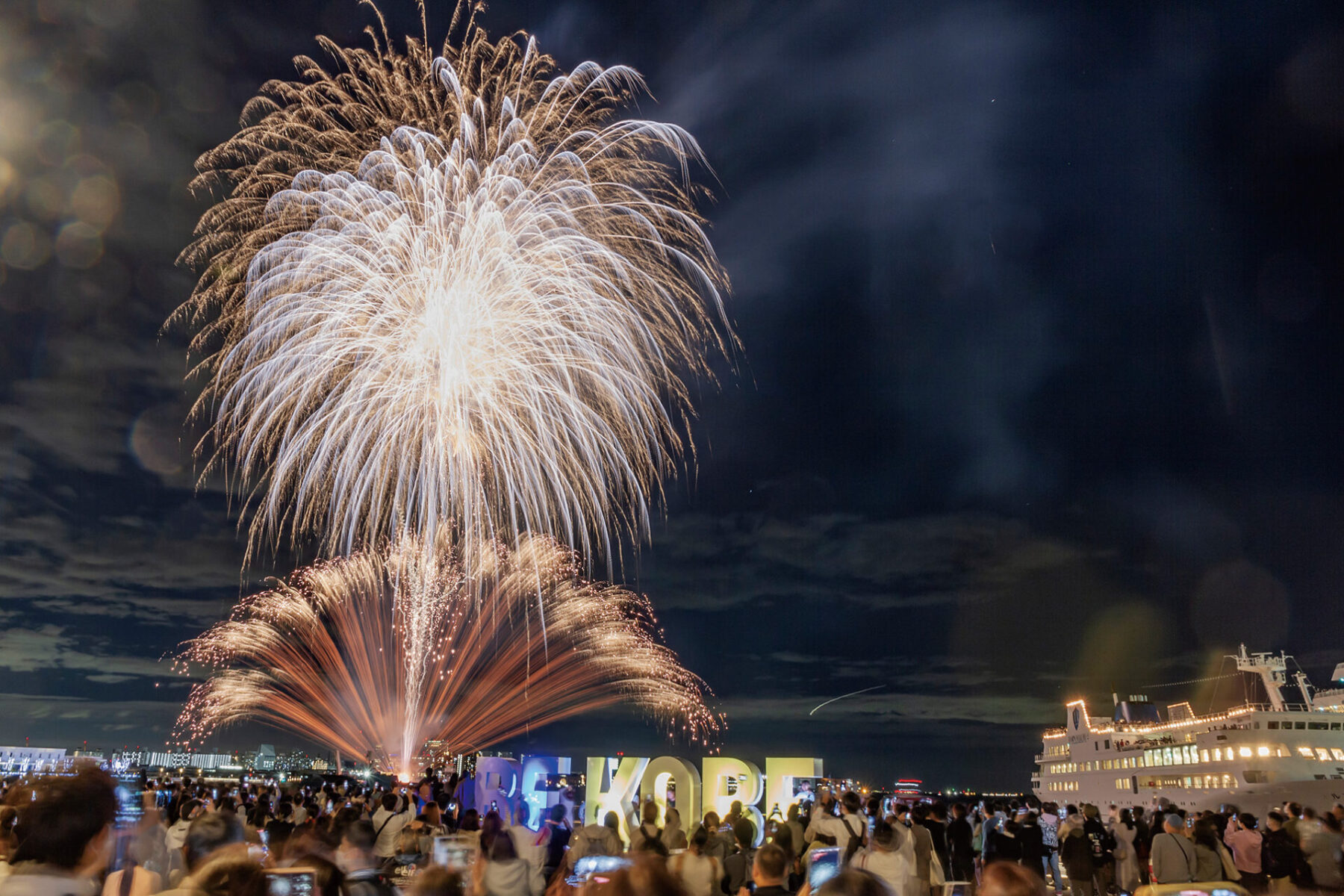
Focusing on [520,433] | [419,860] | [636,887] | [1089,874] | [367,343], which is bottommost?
[1089,874]

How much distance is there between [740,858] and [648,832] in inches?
49.5

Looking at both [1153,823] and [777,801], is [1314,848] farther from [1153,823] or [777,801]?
[777,801]

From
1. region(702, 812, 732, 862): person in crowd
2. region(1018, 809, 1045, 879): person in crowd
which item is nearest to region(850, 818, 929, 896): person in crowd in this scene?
region(702, 812, 732, 862): person in crowd

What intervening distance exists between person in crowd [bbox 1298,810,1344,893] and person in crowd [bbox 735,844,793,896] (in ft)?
29.7

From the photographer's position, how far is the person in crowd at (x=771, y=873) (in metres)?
6.08

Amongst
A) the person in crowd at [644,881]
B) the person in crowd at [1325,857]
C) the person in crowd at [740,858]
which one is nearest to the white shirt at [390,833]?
the person in crowd at [740,858]

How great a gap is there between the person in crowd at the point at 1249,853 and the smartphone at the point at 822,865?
872 cm

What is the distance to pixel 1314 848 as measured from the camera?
11.3 meters

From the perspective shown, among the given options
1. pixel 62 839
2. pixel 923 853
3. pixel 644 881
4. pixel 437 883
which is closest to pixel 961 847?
pixel 923 853

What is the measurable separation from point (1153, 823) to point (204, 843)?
58.5 ft

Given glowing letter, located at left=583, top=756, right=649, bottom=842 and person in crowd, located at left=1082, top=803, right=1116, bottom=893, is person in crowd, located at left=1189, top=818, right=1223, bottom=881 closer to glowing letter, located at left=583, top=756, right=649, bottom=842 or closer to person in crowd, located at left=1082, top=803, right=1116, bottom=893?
person in crowd, located at left=1082, top=803, right=1116, bottom=893

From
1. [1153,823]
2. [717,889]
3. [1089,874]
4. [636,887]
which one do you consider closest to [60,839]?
[636,887]

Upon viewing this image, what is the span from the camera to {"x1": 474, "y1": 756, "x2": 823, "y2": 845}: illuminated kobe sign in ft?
58.9

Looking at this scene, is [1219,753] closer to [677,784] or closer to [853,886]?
[677,784]
